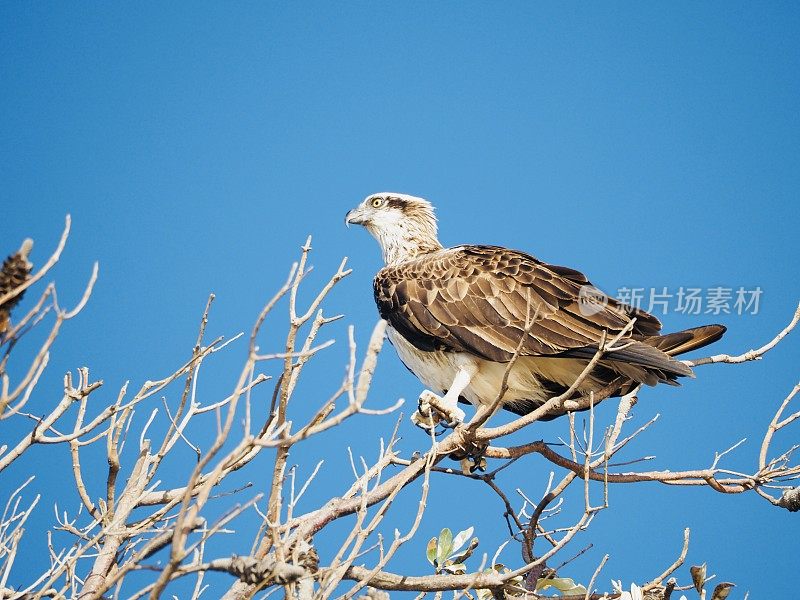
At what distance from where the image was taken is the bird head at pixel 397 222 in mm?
7211

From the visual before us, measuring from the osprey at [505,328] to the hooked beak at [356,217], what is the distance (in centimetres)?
110

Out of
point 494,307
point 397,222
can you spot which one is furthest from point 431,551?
point 397,222

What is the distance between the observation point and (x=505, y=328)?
5.61 meters

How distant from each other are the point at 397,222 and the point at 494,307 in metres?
1.95

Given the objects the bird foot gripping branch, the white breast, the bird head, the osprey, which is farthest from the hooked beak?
the bird foot gripping branch

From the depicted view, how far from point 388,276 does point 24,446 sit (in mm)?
3574

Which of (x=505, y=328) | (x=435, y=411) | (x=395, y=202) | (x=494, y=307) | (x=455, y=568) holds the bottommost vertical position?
(x=455, y=568)

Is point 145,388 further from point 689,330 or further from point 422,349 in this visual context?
point 689,330

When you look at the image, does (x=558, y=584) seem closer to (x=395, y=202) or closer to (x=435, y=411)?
(x=435, y=411)

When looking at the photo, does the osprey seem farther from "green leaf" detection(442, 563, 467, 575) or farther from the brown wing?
"green leaf" detection(442, 563, 467, 575)

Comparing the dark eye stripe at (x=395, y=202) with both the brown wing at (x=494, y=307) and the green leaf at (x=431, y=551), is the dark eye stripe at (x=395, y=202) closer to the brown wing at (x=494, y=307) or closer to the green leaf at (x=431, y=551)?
the brown wing at (x=494, y=307)

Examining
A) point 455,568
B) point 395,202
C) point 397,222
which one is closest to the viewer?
point 455,568

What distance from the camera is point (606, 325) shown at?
209 inches

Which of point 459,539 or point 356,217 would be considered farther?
point 356,217
